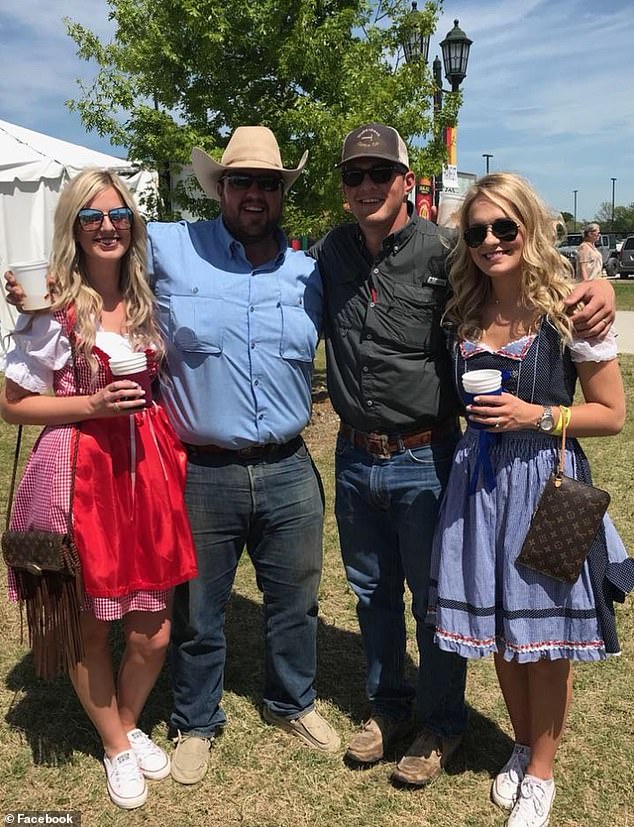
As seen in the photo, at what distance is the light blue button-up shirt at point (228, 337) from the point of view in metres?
2.60

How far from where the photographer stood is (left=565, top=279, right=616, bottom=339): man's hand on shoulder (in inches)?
86.6

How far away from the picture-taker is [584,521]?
221cm

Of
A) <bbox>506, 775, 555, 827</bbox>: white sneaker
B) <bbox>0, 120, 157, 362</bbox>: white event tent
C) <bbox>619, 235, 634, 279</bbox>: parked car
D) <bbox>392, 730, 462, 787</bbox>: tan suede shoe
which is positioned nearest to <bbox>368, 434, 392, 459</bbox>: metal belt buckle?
<bbox>392, 730, 462, 787</bbox>: tan suede shoe

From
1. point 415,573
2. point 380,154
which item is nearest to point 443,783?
point 415,573

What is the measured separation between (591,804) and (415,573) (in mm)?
999

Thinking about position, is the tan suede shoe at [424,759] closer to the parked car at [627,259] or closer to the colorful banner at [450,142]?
the colorful banner at [450,142]

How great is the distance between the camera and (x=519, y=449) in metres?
2.34

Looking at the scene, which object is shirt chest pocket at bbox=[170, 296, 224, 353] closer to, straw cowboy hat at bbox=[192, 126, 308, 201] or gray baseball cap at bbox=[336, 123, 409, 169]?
straw cowboy hat at bbox=[192, 126, 308, 201]

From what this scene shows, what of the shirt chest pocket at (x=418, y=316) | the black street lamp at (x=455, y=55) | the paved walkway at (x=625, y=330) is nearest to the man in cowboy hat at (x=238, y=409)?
the shirt chest pocket at (x=418, y=316)

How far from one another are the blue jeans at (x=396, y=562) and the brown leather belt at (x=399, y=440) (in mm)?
21

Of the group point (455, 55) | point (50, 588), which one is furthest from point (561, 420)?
point (455, 55)

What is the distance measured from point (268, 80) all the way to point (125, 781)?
6.58m

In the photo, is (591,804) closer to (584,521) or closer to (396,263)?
(584,521)

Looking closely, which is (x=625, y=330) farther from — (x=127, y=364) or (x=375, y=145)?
(x=127, y=364)
